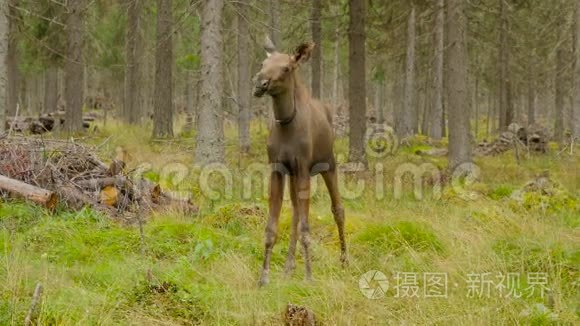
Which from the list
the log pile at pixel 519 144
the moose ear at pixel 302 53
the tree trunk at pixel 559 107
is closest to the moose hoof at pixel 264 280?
the moose ear at pixel 302 53

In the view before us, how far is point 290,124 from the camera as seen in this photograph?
521 centimetres

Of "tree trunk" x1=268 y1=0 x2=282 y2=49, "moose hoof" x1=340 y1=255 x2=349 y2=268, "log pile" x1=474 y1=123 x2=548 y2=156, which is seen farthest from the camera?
"log pile" x1=474 y1=123 x2=548 y2=156

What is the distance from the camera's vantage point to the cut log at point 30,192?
7.48 meters

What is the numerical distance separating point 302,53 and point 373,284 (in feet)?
6.85

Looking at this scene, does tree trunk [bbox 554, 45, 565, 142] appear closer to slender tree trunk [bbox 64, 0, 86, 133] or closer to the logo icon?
slender tree trunk [bbox 64, 0, 86, 133]

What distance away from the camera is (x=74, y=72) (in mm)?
18844

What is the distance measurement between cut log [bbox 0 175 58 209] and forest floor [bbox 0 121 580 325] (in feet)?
0.49

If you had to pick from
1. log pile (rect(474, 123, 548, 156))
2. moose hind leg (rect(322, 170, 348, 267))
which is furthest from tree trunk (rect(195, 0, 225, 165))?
log pile (rect(474, 123, 548, 156))

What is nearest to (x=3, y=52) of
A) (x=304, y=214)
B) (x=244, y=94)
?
(x=304, y=214)

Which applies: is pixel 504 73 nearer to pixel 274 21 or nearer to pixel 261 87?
pixel 274 21

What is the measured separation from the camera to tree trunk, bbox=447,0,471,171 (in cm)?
1291

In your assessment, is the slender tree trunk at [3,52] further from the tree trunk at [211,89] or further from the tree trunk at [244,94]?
the tree trunk at [244,94]

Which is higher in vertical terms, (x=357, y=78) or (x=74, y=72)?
(x=74, y=72)

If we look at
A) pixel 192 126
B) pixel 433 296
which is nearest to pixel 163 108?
pixel 192 126
